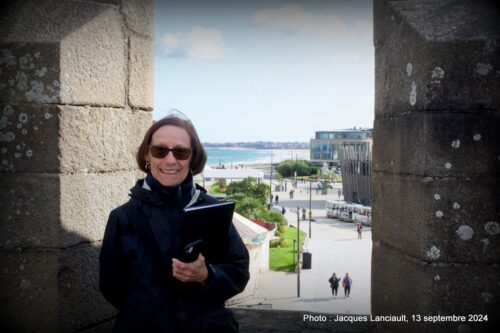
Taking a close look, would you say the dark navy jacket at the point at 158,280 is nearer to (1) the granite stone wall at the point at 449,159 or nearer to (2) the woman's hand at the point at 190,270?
(2) the woman's hand at the point at 190,270

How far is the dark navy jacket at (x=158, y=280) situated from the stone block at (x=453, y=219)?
110 centimetres

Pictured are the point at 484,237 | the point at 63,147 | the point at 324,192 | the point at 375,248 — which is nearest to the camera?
the point at 484,237

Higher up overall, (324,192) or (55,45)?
(55,45)

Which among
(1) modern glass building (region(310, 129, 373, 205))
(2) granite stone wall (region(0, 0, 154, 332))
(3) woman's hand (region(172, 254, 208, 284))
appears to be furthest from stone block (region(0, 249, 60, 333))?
(1) modern glass building (region(310, 129, 373, 205))

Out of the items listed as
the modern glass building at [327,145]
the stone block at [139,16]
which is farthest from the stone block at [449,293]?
the modern glass building at [327,145]

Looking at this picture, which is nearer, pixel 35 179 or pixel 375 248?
pixel 35 179

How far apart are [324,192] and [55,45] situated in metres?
49.5

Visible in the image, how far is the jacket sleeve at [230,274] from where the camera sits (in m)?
2.02

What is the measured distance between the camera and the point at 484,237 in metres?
2.43

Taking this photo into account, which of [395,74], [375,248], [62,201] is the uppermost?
[395,74]

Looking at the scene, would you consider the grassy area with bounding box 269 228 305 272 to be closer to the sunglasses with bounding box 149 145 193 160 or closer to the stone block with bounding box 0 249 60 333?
the stone block with bounding box 0 249 60 333

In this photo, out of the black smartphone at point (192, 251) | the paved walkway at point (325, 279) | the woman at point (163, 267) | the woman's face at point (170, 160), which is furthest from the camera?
the paved walkway at point (325, 279)

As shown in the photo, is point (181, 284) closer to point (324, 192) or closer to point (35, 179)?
point (35, 179)

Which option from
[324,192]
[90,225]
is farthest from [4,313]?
[324,192]
